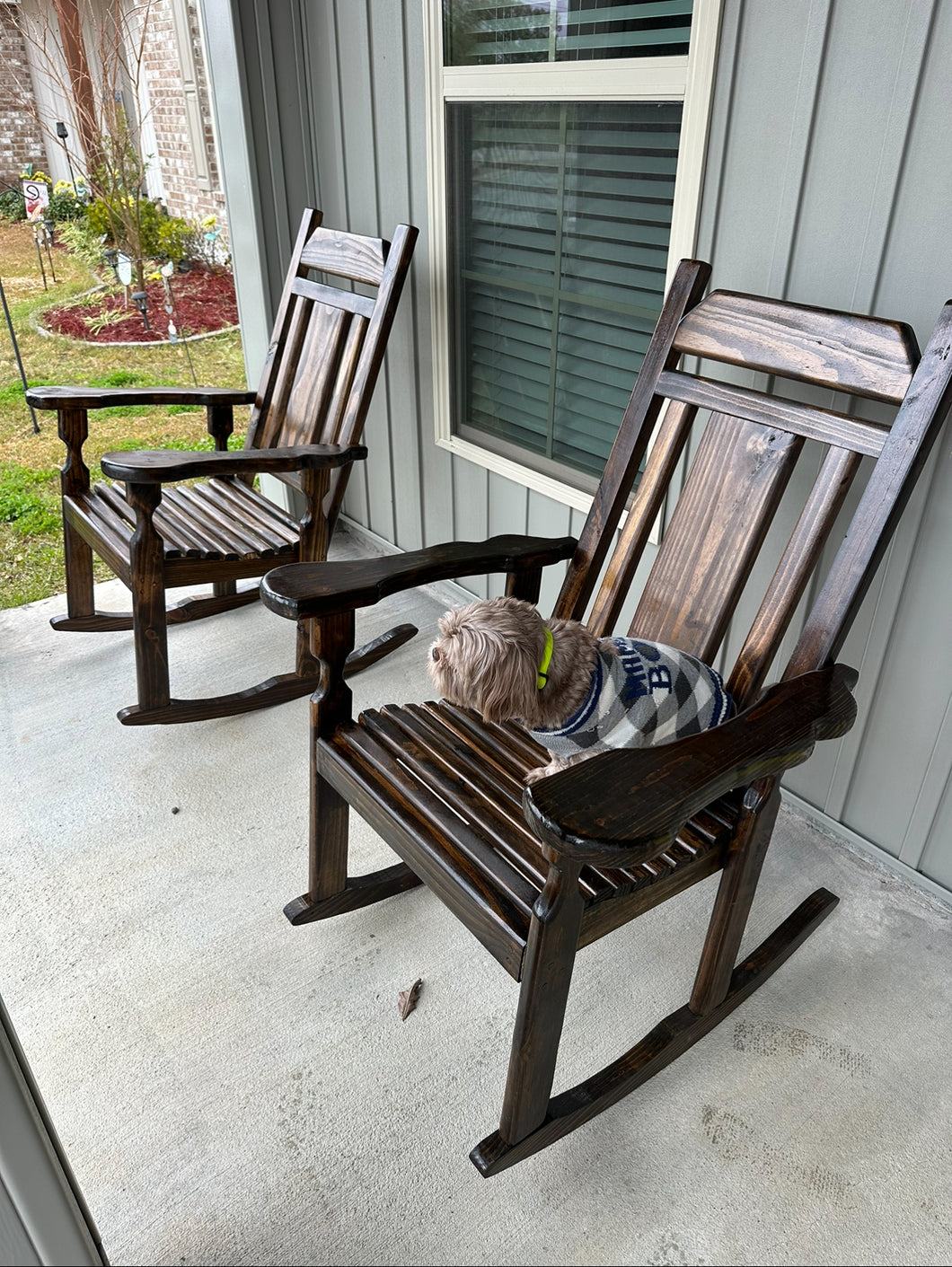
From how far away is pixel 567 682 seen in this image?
4.16ft

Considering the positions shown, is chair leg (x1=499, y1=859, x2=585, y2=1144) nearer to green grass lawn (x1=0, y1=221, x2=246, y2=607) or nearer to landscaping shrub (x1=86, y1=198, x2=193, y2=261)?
green grass lawn (x1=0, y1=221, x2=246, y2=607)

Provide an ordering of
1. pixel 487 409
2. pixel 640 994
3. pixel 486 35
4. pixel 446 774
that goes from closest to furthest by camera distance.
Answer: pixel 446 774 → pixel 640 994 → pixel 486 35 → pixel 487 409

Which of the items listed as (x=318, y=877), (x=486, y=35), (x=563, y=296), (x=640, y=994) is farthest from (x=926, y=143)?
(x=318, y=877)

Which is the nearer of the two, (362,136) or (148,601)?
(148,601)

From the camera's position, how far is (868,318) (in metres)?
1.32

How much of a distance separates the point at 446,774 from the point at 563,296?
50.8 inches

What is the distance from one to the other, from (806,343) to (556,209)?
2.93 feet

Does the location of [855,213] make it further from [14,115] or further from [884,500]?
[14,115]

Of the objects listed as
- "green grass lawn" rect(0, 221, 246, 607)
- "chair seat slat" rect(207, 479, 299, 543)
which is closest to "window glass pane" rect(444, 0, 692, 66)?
"chair seat slat" rect(207, 479, 299, 543)

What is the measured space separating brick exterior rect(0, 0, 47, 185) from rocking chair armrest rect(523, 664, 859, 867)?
390 cm

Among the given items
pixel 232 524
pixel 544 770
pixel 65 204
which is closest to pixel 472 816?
pixel 544 770

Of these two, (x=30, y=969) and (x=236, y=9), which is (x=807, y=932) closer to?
(x=30, y=969)

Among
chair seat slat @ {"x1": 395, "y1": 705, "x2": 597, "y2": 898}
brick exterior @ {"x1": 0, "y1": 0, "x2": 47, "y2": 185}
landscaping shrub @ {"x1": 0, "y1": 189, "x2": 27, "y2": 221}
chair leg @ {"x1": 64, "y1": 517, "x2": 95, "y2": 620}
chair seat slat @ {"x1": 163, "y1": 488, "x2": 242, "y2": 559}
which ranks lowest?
chair leg @ {"x1": 64, "y1": 517, "x2": 95, "y2": 620}

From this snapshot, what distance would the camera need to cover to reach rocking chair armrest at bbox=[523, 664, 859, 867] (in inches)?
37.2
